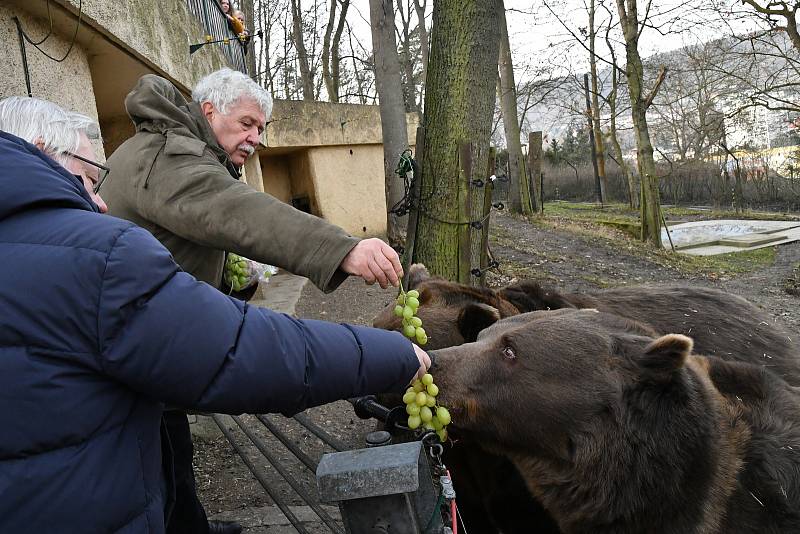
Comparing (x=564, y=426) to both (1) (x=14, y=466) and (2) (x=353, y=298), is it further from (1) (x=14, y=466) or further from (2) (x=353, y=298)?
(2) (x=353, y=298)

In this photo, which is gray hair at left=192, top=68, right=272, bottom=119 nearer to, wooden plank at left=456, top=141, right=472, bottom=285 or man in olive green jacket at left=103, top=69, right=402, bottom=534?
man in olive green jacket at left=103, top=69, right=402, bottom=534

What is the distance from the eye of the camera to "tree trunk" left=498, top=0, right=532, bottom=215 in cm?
2069

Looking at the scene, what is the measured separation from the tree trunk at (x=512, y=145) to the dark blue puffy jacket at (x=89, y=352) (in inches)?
759

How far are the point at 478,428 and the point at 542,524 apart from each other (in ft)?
3.04

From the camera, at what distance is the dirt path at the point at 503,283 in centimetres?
475

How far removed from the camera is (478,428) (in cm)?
285

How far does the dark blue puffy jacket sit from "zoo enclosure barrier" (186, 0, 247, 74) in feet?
21.1

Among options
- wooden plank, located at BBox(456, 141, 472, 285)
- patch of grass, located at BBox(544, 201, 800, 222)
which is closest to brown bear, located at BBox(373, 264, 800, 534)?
wooden plank, located at BBox(456, 141, 472, 285)

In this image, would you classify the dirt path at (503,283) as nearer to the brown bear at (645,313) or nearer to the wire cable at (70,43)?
the brown bear at (645,313)

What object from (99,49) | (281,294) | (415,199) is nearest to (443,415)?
(415,199)

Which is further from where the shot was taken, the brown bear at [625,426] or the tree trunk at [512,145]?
the tree trunk at [512,145]

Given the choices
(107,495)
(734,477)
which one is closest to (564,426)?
(734,477)

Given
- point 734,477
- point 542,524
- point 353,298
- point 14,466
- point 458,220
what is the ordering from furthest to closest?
point 353,298, point 458,220, point 542,524, point 734,477, point 14,466

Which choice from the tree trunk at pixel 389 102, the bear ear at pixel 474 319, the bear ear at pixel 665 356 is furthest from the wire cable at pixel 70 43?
the tree trunk at pixel 389 102
